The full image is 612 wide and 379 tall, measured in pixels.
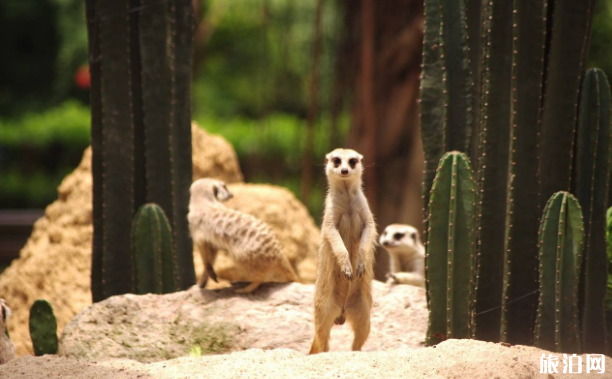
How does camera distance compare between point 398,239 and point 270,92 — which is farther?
point 270,92

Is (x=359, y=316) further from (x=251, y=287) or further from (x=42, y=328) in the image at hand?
(x=42, y=328)

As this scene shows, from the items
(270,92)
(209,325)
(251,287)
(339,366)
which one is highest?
(270,92)

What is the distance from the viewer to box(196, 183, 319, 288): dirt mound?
593 centimetres

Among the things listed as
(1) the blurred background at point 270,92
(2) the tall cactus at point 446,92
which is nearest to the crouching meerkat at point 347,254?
(2) the tall cactus at point 446,92

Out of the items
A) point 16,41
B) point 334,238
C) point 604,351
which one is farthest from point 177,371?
point 16,41

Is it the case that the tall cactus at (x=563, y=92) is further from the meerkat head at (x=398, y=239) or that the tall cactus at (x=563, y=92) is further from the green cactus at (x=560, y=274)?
the meerkat head at (x=398, y=239)

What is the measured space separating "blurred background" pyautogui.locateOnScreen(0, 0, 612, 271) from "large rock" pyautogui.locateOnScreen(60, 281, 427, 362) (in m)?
2.46

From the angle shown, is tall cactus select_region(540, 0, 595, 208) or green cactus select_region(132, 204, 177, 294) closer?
tall cactus select_region(540, 0, 595, 208)

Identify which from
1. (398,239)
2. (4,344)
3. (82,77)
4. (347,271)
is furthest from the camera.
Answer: (82,77)

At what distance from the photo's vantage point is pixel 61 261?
5633 millimetres

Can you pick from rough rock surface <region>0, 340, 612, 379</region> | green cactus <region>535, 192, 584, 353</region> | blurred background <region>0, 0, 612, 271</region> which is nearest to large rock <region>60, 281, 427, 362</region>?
rough rock surface <region>0, 340, 612, 379</region>

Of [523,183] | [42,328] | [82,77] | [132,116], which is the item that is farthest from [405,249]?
[82,77]

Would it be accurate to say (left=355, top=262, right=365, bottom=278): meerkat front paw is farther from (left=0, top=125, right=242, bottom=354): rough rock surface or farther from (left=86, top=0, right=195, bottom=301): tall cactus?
(left=0, top=125, right=242, bottom=354): rough rock surface

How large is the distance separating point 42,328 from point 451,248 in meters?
2.24
